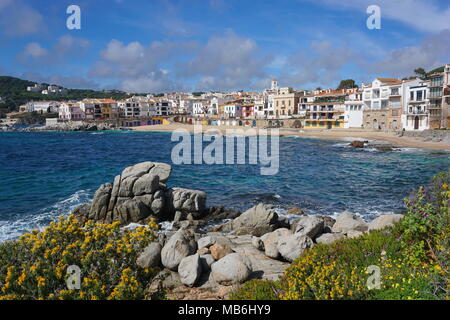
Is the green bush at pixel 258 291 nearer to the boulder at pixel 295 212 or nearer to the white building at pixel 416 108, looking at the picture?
the boulder at pixel 295 212

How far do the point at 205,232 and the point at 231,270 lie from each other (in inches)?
311

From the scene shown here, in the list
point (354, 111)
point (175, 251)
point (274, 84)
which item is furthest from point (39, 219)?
point (274, 84)

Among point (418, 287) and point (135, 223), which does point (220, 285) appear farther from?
point (135, 223)

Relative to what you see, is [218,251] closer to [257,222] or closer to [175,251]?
[175,251]

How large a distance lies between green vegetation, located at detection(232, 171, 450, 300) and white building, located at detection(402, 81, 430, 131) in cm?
6316

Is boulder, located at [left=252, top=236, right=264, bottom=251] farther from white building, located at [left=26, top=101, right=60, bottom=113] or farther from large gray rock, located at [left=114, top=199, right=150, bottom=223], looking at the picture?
white building, located at [left=26, top=101, right=60, bottom=113]

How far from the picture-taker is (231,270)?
9.89 meters

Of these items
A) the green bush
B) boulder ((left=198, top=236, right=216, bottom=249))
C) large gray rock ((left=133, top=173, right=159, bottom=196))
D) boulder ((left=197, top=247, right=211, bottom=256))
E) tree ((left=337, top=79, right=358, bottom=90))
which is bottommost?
boulder ((left=197, top=247, right=211, bottom=256))

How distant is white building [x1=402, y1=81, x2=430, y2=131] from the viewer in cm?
6444

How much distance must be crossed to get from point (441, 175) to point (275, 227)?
24.5ft

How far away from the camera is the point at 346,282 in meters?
→ 6.84

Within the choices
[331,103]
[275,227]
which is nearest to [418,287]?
[275,227]

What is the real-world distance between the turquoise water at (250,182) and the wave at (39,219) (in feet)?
0.16

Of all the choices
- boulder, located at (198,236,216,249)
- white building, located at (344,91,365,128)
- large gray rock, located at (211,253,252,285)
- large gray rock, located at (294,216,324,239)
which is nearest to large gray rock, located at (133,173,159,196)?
boulder, located at (198,236,216,249)
